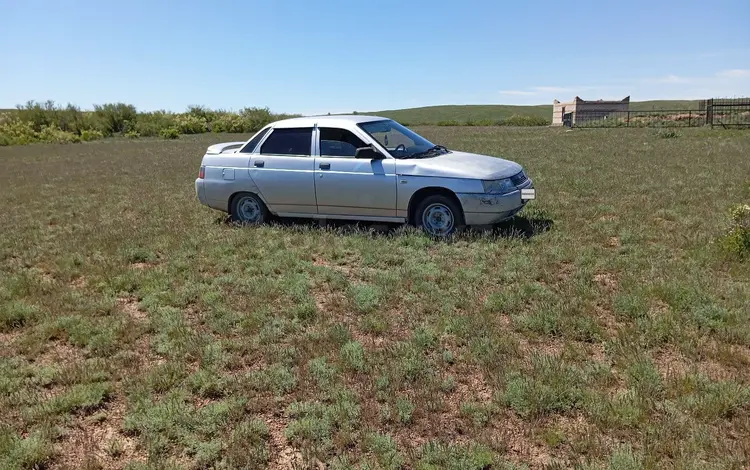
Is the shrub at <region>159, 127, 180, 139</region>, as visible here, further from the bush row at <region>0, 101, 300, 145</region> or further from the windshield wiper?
the windshield wiper

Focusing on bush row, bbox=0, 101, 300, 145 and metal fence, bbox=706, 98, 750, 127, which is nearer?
metal fence, bbox=706, 98, 750, 127

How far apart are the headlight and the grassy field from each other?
0.60 metres

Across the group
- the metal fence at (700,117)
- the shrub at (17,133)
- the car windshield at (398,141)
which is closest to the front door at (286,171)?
the car windshield at (398,141)

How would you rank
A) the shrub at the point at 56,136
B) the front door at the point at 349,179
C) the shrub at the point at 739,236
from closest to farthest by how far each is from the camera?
the shrub at the point at 739,236, the front door at the point at 349,179, the shrub at the point at 56,136

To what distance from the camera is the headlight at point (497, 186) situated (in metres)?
6.93

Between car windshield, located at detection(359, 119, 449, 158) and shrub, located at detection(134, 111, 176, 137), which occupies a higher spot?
shrub, located at detection(134, 111, 176, 137)

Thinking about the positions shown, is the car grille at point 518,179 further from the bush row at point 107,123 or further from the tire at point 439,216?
the bush row at point 107,123

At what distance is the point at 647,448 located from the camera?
2975 millimetres

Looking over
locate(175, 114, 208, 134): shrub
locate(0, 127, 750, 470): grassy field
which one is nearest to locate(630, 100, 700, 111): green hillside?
locate(175, 114, 208, 134): shrub

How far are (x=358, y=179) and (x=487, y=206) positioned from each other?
1796 mm

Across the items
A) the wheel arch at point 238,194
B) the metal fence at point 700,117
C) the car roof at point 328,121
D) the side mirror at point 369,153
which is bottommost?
the wheel arch at point 238,194

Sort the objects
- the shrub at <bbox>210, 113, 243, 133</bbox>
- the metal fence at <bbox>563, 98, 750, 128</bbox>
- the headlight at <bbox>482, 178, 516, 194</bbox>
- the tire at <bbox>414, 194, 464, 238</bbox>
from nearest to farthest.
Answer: the headlight at <bbox>482, 178, 516, 194</bbox>
the tire at <bbox>414, 194, 464, 238</bbox>
the metal fence at <bbox>563, 98, 750, 128</bbox>
the shrub at <bbox>210, 113, 243, 133</bbox>

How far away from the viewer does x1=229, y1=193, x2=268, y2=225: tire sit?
8.46 meters

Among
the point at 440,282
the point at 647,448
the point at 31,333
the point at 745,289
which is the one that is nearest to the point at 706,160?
the point at 745,289
